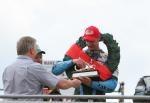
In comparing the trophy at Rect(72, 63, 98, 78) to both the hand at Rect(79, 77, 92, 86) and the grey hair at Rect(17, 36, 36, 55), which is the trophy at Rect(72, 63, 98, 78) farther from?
the grey hair at Rect(17, 36, 36, 55)

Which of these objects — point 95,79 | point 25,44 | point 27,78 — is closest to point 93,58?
point 95,79

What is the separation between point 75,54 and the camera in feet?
32.2

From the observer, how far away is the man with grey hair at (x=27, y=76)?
807 centimetres

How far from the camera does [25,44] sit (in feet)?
27.0

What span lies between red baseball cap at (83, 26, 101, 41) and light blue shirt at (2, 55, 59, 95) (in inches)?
58.3

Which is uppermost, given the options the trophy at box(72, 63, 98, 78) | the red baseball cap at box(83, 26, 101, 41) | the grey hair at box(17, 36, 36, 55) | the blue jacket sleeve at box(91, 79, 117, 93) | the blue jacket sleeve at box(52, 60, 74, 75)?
the red baseball cap at box(83, 26, 101, 41)

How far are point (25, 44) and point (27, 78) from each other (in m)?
0.43

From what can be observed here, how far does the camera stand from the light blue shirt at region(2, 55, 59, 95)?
26.5 feet

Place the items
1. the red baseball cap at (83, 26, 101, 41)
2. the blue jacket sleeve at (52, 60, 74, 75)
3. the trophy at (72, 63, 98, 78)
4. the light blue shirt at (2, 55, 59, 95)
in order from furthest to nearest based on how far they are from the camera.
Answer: the red baseball cap at (83, 26, 101, 41), the blue jacket sleeve at (52, 60, 74, 75), the trophy at (72, 63, 98, 78), the light blue shirt at (2, 55, 59, 95)

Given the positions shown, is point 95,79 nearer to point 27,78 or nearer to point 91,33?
point 91,33

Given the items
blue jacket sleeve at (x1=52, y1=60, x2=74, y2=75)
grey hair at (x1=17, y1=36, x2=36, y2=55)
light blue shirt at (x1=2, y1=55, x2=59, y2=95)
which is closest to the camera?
light blue shirt at (x1=2, y1=55, x2=59, y2=95)

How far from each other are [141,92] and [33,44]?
1.71 metres

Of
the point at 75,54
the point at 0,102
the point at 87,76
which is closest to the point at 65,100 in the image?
the point at 0,102

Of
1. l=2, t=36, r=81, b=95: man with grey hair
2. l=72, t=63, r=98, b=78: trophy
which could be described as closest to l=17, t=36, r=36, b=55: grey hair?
l=2, t=36, r=81, b=95: man with grey hair
